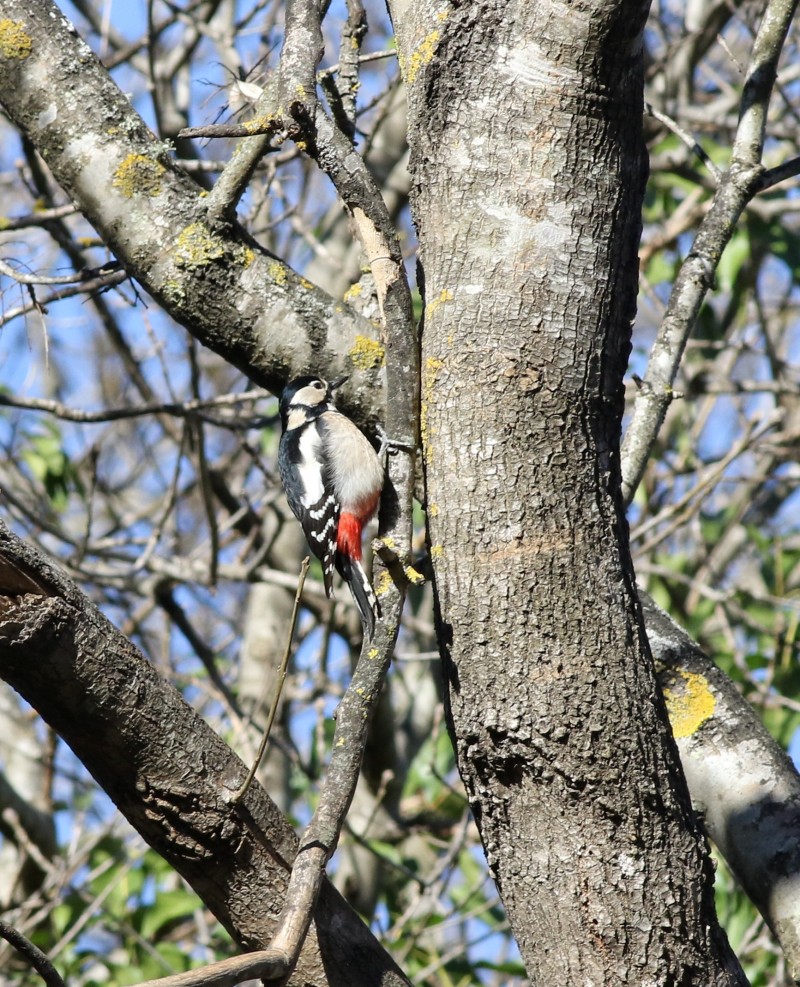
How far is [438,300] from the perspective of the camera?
1851mm

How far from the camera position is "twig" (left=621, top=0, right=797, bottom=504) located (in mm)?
2471

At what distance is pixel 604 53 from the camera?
5.69ft

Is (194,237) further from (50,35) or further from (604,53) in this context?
(604,53)

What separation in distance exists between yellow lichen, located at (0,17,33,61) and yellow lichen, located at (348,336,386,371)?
915 mm

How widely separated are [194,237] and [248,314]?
0.19 metres

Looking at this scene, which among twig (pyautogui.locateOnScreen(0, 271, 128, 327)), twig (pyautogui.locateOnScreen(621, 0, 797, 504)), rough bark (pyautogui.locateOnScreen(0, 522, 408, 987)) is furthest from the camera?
twig (pyautogui.locateOnScreen(0, 271, 128, 327))

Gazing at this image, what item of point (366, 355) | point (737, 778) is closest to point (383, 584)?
point (366, 355)

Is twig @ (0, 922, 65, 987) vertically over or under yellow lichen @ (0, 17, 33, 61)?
under

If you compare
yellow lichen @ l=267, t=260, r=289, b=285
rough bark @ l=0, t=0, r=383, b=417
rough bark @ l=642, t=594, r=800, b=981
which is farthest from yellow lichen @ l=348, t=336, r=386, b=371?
rough bark @ l=642, t=594, r=800, b=981

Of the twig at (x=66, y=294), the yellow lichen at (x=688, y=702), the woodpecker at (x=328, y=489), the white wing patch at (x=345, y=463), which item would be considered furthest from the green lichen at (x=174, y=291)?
the yellow lichen at (x=688, y=702)

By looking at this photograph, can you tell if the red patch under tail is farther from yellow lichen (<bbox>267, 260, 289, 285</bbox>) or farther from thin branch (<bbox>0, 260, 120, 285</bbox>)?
yellow lichen (<bbox>267, 260, 289, 285</bbox>)

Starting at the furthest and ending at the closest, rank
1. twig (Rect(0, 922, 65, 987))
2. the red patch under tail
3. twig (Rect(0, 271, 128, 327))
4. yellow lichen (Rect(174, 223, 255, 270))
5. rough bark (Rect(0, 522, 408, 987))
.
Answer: the red patch under tail → twig (Rect(0, 271, 128, 327)) → yellow lichen (Rect(174, 223, 255, 270)) → rough bark (Rect(0, 522, 408, 987)) → twig (Rect(0, 922, 65, 987))

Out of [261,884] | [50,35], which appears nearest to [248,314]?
[50,35]

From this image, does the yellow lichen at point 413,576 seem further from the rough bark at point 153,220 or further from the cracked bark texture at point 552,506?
the rough bark at point 153,220
